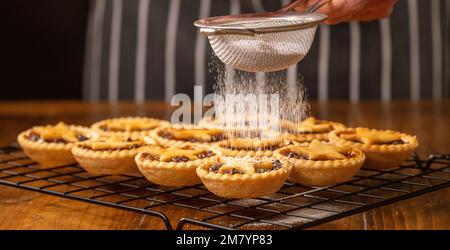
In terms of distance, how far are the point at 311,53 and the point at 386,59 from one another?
28cm

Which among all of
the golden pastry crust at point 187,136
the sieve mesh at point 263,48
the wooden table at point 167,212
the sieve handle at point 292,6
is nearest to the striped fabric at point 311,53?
the wooden table at point 167,212

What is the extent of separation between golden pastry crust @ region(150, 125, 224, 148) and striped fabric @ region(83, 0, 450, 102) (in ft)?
3.38

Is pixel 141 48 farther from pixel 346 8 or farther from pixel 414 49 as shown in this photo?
pixel 346 8

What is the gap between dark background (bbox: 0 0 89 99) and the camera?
12.8 ft

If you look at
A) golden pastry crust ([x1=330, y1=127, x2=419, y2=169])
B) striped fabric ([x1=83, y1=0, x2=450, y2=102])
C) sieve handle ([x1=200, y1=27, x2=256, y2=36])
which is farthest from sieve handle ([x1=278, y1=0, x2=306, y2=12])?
striped fabric ([x1=83, y1=0, x2=450, y2=102])

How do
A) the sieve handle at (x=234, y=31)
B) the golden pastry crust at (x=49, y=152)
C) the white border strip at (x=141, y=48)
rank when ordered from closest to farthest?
the sieve handle at (x=234, y=31), the golden pastry crust at (x=49, y=152), the white border strip at (x=141, y=48)

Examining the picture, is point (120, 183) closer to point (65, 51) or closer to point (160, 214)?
point (160, 214)

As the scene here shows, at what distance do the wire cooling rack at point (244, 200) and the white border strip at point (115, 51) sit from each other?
43.8 inches

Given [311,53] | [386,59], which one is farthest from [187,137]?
[386,59]

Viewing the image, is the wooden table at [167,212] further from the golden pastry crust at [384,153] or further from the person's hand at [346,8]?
the person's hand at [346,8]

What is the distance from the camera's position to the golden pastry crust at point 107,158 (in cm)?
180

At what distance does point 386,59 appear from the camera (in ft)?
9.94

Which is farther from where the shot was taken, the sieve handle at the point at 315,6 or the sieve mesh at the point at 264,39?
the sieve handle at the point at 315,6

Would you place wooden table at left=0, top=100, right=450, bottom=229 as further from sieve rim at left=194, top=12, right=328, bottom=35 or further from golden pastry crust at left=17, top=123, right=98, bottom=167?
sieve rim at left=194, top=12, right=328, bottom=35
